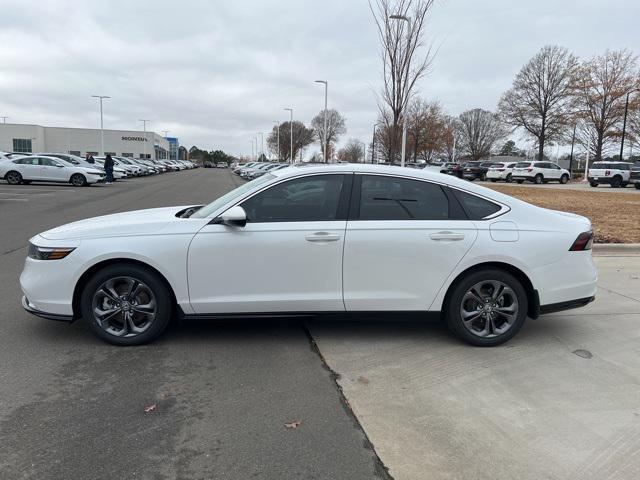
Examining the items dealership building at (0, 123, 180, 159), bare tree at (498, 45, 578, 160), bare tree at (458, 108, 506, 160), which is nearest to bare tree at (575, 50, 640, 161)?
bare tree at (498, 45, 578, 160)

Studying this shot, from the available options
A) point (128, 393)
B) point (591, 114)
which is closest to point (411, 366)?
point (128, 393)

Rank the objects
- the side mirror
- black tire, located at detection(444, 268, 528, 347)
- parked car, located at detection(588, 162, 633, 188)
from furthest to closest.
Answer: parked car, located at detection(588, 162, 633, 188), black tire, located at detection(444, 268, 528, 347), the side mirror

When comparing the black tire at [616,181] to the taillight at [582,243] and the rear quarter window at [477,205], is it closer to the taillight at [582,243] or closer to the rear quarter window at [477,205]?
the taillight at [582,243]

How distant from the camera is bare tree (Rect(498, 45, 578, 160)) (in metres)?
55.9

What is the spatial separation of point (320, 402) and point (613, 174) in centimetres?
3412

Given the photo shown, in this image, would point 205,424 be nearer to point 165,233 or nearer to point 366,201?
point 165,233

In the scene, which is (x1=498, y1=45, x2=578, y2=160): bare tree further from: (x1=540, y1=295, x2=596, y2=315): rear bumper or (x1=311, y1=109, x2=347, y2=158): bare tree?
(x1=540, y1=295, x2=596, y2=315): rear bumper

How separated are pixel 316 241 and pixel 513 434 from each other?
2043 millimetres

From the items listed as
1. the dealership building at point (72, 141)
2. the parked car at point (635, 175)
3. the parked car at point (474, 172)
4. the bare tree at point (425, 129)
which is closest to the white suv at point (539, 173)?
the parked car at point (474, 172)

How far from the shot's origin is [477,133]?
96625 mm

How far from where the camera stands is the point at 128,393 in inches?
142

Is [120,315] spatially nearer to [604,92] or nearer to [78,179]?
[78,179]

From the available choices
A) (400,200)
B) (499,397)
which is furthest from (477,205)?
(499,397)

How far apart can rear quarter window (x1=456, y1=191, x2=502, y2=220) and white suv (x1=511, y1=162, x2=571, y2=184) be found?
37798 mm
